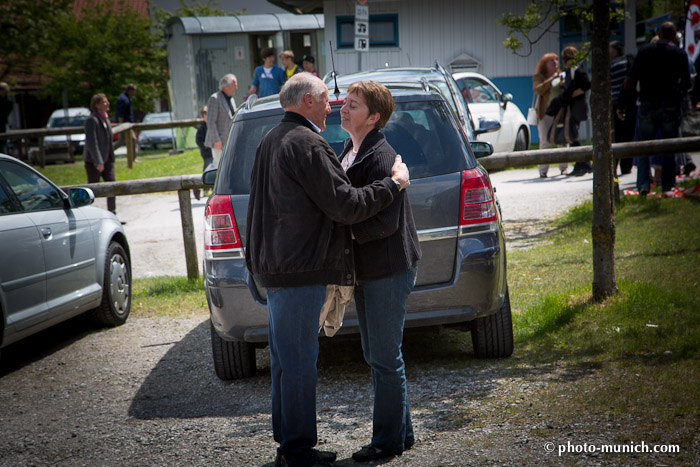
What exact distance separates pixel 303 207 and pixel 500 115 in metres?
12.6

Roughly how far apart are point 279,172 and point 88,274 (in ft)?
12.7

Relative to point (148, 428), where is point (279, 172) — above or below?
above

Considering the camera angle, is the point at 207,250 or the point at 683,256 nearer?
the point at 207,250

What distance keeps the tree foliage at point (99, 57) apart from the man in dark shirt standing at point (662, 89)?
27200 millimetres

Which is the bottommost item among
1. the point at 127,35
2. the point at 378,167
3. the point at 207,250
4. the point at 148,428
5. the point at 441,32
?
the point at 148,428

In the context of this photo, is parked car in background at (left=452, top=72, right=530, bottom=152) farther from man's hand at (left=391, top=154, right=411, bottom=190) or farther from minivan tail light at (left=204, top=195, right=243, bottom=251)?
man's hand at (left=391, top=154, right=411, bottom=190)

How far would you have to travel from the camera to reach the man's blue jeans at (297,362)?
354cm

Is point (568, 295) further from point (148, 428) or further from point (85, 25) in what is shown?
point (85, 25)

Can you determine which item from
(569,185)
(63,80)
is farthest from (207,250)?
(63,80)

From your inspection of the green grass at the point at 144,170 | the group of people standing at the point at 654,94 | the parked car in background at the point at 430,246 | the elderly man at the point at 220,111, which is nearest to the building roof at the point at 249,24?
the green grass at the point at 144,170

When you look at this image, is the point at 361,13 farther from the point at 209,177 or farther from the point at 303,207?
the point at 303,207

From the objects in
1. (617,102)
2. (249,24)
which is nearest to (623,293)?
(617,102)

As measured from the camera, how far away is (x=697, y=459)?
11.0 feet

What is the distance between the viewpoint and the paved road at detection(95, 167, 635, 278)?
32.4 feet
